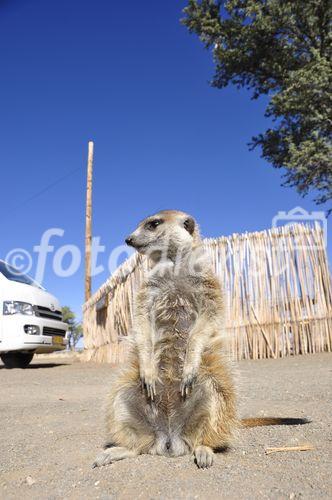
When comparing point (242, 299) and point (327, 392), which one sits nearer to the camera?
point (327, 392)

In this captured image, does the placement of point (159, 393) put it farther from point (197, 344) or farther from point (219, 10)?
point (219, 10)

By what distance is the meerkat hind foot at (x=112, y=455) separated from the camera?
7.60ft

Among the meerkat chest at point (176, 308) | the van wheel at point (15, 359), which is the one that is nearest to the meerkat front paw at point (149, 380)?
the meerkat chest at point (176, 308)

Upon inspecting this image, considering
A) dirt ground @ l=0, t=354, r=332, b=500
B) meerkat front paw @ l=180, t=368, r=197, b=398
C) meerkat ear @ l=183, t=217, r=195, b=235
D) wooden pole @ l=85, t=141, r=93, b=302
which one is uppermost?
wooden pole @ l=85, t=141, r=93, b=302

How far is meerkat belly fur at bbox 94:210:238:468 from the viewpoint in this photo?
95.3 inches

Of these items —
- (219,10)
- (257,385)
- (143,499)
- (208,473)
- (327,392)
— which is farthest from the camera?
(219,10)

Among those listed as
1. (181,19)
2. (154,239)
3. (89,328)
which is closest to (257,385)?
(154,239)

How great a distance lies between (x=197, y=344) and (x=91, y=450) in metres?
0.97

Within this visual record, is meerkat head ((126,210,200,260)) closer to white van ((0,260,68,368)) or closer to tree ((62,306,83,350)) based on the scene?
white van ((0,260,68,368))

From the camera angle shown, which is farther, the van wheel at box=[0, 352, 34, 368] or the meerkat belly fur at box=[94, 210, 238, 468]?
the van wheel at box=[0, 352, 34, 368]

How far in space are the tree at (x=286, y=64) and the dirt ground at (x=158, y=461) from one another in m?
11.4

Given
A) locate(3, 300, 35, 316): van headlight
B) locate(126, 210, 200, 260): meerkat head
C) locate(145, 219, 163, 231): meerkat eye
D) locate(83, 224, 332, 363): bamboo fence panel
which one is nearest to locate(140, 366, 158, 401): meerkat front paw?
locate(126, 210, 200, 260): meerkat head

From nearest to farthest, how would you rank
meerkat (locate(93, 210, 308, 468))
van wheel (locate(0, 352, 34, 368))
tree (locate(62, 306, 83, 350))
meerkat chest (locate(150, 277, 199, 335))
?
meerkat (locate(93, 210, 308, 468)) < meerkat chest (locate(150, 277, 199, 335)) < van wheel (locate(0, 352, 34, 368)) < tree (locate(62, 306, 83, 350))

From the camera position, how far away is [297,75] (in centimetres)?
1388
